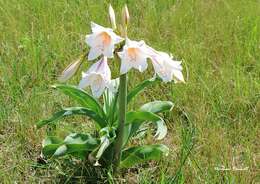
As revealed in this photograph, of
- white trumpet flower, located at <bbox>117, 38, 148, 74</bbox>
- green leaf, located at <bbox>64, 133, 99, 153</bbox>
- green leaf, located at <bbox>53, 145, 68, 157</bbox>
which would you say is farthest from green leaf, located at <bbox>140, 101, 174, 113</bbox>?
white trumpet flower, located at <bbox>117, 38, 148, 74</bbox>

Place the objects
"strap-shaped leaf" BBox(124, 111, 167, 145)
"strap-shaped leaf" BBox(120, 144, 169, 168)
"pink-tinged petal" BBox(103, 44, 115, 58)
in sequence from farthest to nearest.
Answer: "strap-shaped leaf" BBox(120, 144, 169, 168), "strap-shaped leaf" BBox(124, 111, 167, 145), "pink-tinged petal" BBox(103, 44, 115, 58)

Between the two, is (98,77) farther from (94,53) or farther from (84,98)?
(84,98)

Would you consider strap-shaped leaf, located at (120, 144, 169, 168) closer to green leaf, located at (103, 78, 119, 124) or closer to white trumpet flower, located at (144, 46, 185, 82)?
green leaf, located at (103, 78, 119, 124)

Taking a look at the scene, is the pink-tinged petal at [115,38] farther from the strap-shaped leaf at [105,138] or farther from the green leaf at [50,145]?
the green leaf at [50,145]

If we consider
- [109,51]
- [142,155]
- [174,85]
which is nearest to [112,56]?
[109,51]

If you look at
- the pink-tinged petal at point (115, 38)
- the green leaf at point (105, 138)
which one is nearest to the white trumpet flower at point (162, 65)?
the pink-tinged petal at point (115, 38)

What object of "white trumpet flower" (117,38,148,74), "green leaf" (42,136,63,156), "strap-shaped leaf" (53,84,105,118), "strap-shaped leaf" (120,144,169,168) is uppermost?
"white trumpet flower" (117,38,148,74)

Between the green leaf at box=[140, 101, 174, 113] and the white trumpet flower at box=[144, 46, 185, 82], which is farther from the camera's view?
the green leaf at box=[140, 101, 174, 113]
